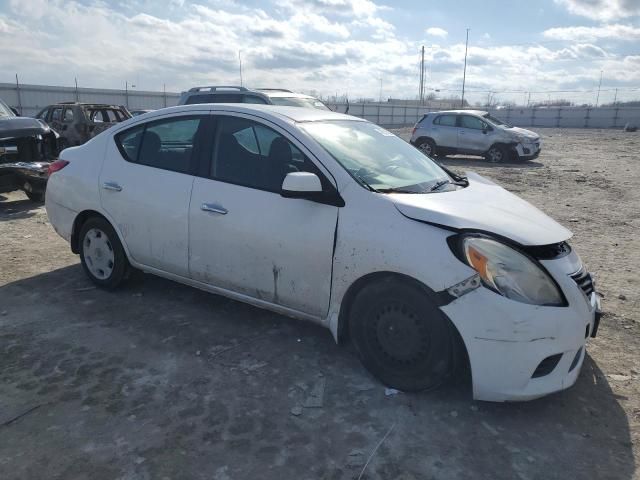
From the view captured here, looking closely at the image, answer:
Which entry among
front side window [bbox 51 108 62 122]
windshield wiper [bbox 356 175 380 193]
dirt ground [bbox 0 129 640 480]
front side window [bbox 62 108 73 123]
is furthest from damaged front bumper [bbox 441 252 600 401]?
front side window [bbox 51 108 62 122]

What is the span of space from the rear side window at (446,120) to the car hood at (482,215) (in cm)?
Result: 1387

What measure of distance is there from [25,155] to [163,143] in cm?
580

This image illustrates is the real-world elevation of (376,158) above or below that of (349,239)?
above

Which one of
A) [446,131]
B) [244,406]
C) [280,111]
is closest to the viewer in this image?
[244,406]

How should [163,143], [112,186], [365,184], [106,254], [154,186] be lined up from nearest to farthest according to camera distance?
[365,184], [154,186], [163,143], [112,186], [106,254]

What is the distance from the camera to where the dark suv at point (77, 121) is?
13.3 meters

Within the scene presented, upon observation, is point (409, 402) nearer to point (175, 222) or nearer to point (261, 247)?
point (261, 247)

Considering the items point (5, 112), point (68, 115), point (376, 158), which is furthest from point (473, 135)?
point (376, 158)

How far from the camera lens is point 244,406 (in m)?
2.96

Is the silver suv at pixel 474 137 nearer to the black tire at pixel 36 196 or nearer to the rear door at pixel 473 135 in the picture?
the rear door at pixel 473 135

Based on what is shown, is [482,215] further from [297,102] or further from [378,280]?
[297,102]

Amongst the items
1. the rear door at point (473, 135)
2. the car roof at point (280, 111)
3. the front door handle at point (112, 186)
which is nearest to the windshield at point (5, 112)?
the front door handle at point (112, 186)

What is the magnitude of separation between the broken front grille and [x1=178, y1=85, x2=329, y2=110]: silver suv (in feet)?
26.1

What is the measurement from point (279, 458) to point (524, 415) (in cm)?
143
